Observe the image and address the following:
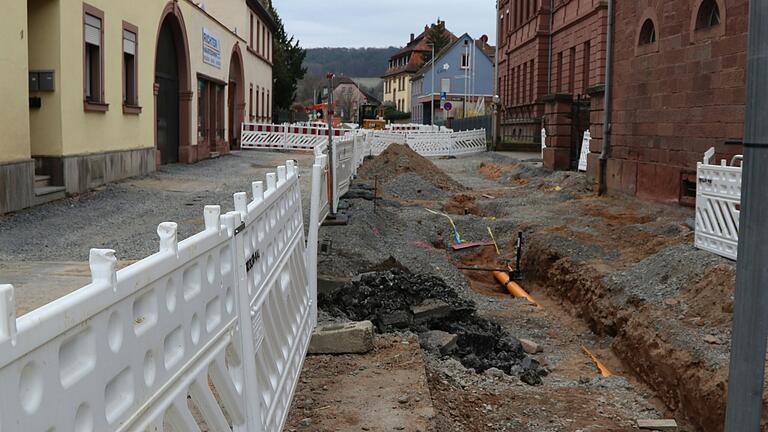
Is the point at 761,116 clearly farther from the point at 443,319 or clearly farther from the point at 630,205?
the point at 630,205

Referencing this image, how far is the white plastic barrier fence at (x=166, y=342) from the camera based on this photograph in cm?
170

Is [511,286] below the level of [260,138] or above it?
below

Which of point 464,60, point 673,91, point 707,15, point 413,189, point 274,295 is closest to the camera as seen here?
point 274,295

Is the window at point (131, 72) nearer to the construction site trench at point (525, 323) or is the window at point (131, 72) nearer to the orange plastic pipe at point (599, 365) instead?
the construction site trench at point (525, 323)

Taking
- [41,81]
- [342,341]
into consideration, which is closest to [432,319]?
[342,341]

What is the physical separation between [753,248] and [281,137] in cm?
3596

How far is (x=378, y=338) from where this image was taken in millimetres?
6734

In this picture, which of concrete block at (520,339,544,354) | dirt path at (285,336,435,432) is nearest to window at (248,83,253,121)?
concrete block at (520,339,544,354)

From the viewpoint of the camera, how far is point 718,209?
31.6 feet

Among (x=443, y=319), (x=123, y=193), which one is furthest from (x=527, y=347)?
(x=123, y=193)

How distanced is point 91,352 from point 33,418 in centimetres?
30

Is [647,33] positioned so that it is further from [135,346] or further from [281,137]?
[281,137]

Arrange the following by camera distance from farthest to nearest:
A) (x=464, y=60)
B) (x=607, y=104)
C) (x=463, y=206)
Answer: (x=464, y=60) → (x=463, y=206) → (x=607, y=104)

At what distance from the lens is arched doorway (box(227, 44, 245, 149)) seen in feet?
118
